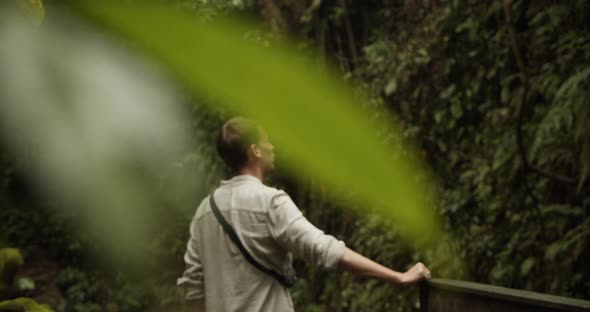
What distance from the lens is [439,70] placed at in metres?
5.37

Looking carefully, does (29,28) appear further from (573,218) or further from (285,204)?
(573,218)

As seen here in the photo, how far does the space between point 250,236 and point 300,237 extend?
0.70ft

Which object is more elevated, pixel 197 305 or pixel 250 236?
pixel 250 236

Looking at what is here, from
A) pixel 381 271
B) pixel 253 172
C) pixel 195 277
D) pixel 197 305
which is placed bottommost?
pixel 197 305

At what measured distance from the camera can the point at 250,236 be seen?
7.28 ft

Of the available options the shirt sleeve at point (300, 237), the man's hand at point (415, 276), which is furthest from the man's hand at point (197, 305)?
the man's hand at point (415, 276)

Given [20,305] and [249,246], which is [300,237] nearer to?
[249,246]

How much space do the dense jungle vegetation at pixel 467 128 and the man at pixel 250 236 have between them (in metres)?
0.51

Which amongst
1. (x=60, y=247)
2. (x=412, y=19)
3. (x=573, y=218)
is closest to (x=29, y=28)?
(x=573, y=218)

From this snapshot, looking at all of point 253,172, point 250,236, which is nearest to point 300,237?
point 250,236

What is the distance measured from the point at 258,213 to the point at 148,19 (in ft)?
5.69

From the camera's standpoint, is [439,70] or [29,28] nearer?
[29,28]

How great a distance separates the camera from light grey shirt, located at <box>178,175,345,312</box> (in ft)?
7.11

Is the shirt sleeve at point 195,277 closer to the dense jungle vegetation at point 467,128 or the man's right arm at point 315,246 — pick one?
the man's right arm at point 315,246
